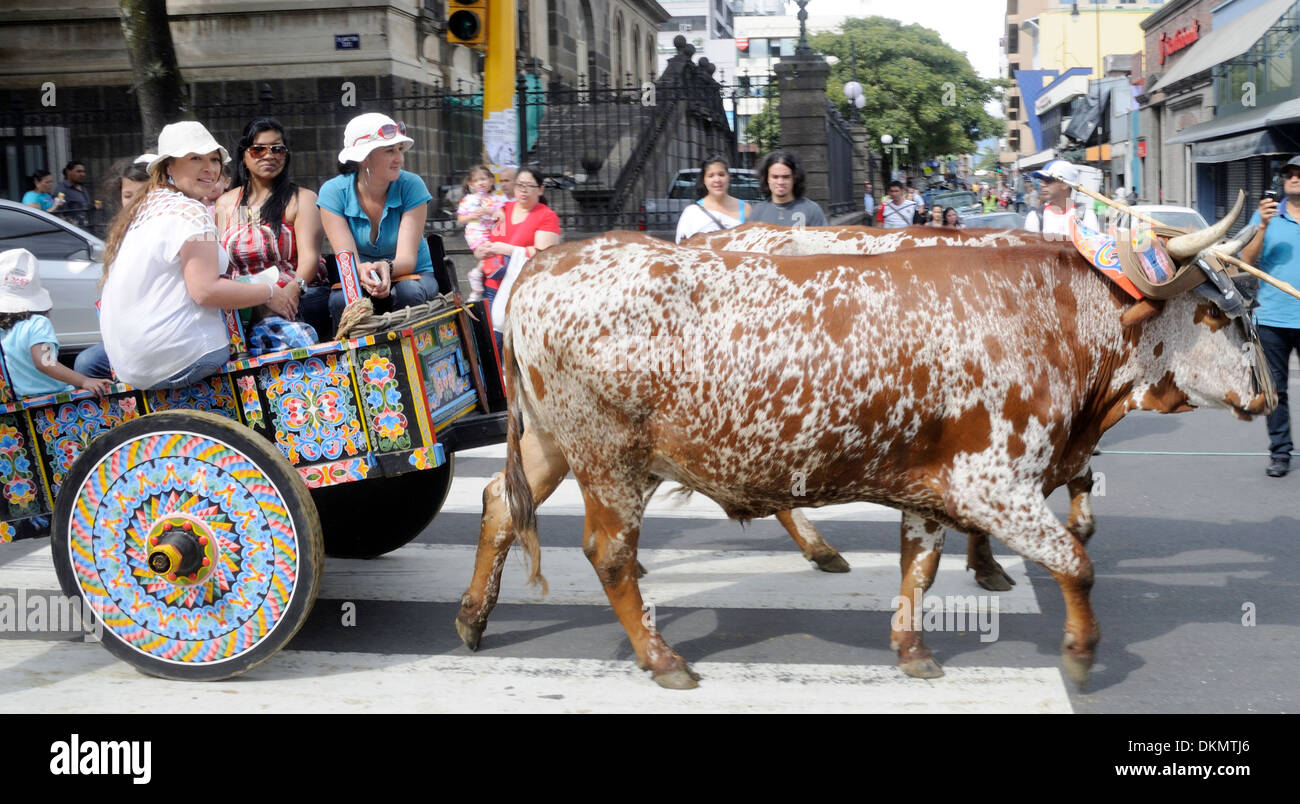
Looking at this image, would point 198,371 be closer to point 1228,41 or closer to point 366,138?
point 366,138

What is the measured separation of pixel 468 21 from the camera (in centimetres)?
987

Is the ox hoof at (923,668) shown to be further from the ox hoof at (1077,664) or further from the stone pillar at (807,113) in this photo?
the stone pillar at (807,113)

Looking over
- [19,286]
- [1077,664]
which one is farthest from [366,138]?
[1077,664]

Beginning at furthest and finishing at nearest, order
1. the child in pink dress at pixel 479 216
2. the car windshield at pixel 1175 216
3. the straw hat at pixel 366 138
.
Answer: the car windshield at pixel 1175 216, the child in pink dress at pixel 479 216, the straw hat at pixel 366 138

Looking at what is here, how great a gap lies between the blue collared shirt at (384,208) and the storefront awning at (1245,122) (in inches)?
921

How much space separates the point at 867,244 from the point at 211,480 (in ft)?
9.62

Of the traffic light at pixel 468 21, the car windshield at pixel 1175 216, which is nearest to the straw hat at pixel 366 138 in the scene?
the traffic light at pixel 468 21

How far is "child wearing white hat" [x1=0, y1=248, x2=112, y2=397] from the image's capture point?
17.0 feet

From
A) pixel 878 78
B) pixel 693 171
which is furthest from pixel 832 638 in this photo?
pixel 878 78

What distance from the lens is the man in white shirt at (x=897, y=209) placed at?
835 inches

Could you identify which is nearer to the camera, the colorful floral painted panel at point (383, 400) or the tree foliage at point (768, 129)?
the colorful floral painted panel at point (383, 400)

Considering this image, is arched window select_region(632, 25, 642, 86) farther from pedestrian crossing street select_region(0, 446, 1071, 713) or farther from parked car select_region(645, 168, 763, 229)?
pedestrian crossing street select_region(0, 446, 1071, 713)

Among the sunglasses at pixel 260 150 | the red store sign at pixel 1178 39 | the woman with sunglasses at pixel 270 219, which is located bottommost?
the woman with sunglasses at pixel 270 219
